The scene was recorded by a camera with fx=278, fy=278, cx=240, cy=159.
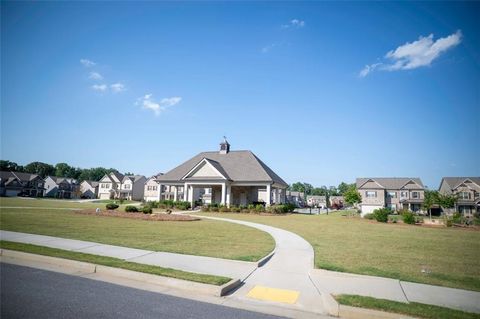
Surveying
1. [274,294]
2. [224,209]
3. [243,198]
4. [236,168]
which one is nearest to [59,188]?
[243,198]

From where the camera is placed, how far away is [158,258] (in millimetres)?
8766

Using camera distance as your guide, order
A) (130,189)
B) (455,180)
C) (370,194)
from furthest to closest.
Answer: (130,189), (370,194), (455,180)

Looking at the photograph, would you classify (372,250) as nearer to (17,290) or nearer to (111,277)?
(111,277)

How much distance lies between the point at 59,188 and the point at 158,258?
105424 millimetres

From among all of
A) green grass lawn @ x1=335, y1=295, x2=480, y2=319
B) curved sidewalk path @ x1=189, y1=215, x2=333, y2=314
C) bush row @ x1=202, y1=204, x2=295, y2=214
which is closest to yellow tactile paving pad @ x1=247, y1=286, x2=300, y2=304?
curved sidewalk path @ x1=189, y1=215, x2=333, y2=314

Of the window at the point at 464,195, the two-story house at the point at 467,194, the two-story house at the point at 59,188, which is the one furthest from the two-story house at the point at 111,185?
the window at the point at 464,195

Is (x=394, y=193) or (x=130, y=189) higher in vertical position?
(x=394, y=193)

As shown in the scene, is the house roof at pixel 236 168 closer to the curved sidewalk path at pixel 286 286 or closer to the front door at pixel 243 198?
the front door at pixel 243 198

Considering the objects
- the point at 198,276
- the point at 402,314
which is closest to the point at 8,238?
the point at 198,276

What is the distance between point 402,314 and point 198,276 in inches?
173

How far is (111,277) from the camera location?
7.05 m

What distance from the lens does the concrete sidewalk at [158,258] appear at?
7.74m

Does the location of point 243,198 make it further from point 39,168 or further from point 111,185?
point 39,168

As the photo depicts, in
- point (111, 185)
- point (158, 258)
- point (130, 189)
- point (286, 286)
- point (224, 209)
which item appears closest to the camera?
point (286, 286)
